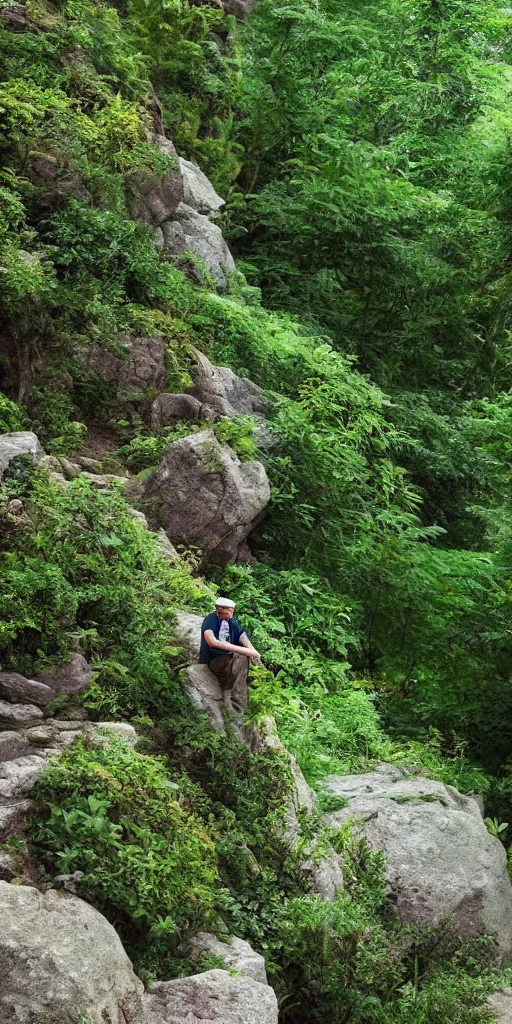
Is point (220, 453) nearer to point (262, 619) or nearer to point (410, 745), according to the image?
point (262, 619)

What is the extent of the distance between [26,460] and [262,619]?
344 cm

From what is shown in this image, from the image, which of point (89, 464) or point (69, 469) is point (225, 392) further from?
point (69, 469)

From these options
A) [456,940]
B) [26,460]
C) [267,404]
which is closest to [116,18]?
[267,404]

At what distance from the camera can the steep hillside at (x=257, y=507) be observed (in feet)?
19.9

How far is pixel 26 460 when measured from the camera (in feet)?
26.1

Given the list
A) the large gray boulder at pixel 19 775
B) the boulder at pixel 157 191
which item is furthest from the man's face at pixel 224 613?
the boulder at pixel 157 191

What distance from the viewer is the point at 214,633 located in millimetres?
7465

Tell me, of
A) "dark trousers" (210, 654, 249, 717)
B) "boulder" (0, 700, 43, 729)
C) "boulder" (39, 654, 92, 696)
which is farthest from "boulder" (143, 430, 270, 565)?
"boulder" (0, 700, 43, 729)

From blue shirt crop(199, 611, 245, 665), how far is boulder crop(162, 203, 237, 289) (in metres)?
7.18

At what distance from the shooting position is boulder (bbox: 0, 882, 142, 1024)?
179 inches

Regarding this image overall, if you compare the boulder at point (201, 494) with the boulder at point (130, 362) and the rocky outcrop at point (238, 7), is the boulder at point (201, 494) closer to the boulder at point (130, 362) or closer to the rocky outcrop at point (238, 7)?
the boulder at point (130, 362)

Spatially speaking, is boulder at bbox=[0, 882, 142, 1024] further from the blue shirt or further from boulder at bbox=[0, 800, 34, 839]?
the blue shirt

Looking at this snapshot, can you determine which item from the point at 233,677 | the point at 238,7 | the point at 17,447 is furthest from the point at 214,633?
the point at 238,7

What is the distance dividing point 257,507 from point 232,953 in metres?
5.66
